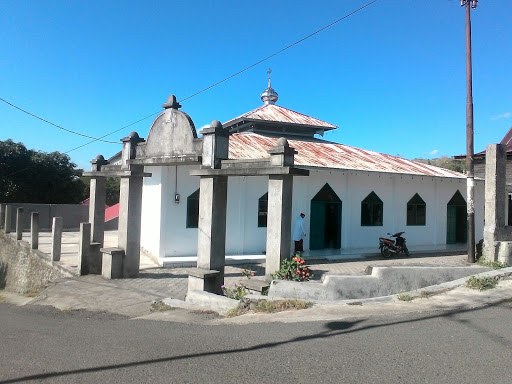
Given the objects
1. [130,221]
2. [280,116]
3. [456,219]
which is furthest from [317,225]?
[456,219]

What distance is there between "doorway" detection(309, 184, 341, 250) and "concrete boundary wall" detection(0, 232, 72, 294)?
28.1ft

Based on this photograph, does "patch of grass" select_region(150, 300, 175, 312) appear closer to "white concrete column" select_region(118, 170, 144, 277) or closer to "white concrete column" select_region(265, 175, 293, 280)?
"white concrete column" select_region(265, 175, 293, 280)

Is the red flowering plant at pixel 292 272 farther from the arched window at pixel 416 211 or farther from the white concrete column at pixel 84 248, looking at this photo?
the arched window at pixel 416 211

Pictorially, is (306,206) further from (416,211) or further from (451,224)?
(451,224)

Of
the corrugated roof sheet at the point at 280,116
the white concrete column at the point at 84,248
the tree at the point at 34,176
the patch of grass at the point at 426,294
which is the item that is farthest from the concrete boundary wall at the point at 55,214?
the patch of grass at the point at 426,294

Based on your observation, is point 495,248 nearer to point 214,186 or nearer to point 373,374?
point 214,186

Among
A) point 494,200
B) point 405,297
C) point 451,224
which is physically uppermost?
point 494,200

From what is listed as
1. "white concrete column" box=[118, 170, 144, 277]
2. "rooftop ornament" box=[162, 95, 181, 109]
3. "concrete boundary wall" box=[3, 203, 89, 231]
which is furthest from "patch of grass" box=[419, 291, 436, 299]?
"concrete boundary wall" box=[3, 203, 89, 231]

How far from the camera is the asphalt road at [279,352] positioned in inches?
157

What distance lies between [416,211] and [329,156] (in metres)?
4.65

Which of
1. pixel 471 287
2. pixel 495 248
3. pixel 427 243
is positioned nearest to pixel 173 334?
pixel 471 287

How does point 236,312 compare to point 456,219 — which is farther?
point 456,219

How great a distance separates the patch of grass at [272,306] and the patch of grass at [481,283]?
2994 mm

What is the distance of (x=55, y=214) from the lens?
76.8 feet
